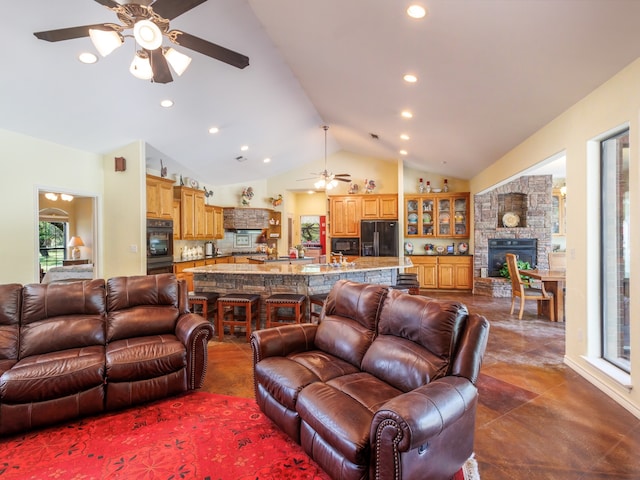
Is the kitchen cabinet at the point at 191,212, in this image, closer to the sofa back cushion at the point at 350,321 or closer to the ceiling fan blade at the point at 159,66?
the ceiling fan blade at the point at 159,66

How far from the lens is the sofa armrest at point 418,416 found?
1400 millimetres

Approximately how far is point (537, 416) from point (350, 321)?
154 cm

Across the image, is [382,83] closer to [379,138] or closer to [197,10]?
[197,10]

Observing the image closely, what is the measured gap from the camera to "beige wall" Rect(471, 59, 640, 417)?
2443 millimetres

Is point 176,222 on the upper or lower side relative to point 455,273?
upper

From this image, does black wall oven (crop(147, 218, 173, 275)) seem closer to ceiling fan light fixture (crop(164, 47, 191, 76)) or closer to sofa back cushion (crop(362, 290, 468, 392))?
ceiling fan light fixture (crop(164, 47, 191, 76))

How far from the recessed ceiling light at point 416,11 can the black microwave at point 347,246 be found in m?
6.07

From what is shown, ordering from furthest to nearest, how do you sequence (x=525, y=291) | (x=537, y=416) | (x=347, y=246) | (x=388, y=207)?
(x=347, y=246), (x=388, y=207), (x=525, y=291), (x=537, y=416)

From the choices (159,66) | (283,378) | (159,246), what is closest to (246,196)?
(159,246)

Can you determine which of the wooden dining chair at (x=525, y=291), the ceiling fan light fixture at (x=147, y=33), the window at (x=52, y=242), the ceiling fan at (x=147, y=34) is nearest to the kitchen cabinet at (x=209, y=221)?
the window at (x=52, y=242)

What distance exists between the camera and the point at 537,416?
2426 mm

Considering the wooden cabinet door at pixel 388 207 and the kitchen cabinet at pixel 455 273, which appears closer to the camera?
the kitchen cabinet at pixel 455 273

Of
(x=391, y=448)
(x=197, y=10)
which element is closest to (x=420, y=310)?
(x=391, y=448)

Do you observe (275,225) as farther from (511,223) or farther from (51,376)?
(51,376)
